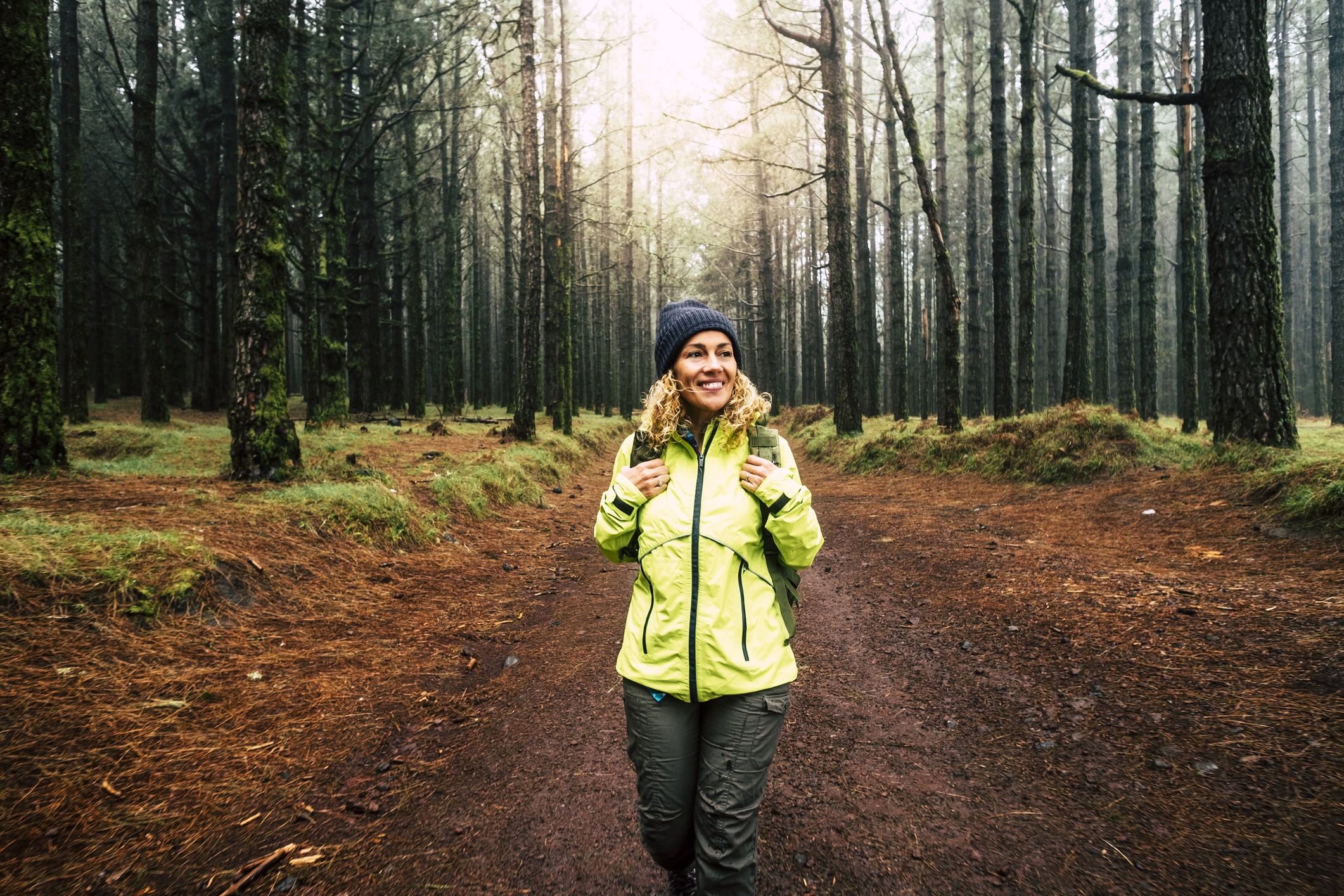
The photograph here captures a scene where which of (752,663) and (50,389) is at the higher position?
(50,389)

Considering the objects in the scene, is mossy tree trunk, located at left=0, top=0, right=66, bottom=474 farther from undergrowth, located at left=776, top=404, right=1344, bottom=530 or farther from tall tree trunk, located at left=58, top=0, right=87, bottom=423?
undergrowth, located at left=776, top=404, right=1344, bottom=530

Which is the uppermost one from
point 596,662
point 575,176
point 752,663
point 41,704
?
point 575,176

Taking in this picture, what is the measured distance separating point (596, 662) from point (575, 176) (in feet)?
84.7

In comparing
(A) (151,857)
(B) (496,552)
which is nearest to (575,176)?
(B) (496,552)

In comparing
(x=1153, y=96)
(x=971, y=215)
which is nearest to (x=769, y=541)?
(x=1153, y=96)

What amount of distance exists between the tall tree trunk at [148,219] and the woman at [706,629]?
14.3 meters

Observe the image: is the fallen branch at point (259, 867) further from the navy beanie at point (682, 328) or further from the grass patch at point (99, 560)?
the navy beanie at point (682, 328)

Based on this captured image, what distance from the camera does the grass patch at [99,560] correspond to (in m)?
3.37

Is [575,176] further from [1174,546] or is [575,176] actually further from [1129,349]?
[1174,546]

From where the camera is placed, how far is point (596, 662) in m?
4.20

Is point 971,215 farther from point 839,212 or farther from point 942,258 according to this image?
point 942,258

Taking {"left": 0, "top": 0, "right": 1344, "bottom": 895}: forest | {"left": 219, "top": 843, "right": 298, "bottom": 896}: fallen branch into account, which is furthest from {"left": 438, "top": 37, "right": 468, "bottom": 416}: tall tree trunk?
{"left": 219, "top": 843, "right": 298, "bottom": 896}: fallen branch

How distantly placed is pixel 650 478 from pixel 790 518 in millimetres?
471

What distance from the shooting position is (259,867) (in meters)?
2.22
